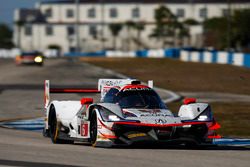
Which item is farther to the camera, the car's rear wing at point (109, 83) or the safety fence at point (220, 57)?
the safety fence at point (220, 57)

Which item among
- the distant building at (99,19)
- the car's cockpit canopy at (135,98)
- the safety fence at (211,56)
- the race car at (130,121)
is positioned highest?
the car's cockpit canopy at (135,98)

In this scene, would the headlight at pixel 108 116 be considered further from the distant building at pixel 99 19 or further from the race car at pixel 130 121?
the distant building at pixel 99 19

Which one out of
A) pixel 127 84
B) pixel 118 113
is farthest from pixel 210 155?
pixel 127 84

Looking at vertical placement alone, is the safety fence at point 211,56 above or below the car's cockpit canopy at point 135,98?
below

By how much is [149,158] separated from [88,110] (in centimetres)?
270

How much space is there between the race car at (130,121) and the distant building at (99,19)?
152724 millimetres

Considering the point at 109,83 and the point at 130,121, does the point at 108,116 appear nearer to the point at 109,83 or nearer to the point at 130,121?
the point at 130,121

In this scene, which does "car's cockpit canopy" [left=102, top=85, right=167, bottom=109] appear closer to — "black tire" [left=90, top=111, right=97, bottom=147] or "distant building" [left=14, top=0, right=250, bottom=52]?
"black tire" [left=90, top=111, right=97, bottom=147]

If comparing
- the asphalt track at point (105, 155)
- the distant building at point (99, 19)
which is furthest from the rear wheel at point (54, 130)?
the distant building at point (99, 19)

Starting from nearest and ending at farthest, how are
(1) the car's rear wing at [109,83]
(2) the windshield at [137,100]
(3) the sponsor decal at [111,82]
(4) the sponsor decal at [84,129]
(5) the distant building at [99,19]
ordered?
(4) the sponsor decal at [84,129] < (2) the windshield at [137,100] < (1) the car's rear wing at [109,83] < (3) the sponsor decal at [111,82] < (5) the distant building at [99,19]

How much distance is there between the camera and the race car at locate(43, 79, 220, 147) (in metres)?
13.8

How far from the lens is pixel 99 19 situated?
17500 centimetres

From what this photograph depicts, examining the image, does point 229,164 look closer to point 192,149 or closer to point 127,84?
point 192,149

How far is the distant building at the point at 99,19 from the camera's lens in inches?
6713
